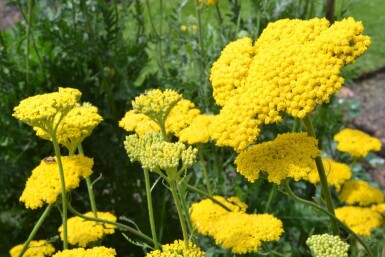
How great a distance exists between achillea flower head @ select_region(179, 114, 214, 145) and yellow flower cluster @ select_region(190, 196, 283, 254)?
0.22 metres

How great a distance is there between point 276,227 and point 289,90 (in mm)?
557

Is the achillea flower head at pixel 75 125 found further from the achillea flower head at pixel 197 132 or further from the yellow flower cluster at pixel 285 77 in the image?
the yellow flower cluster at pixel 285 77

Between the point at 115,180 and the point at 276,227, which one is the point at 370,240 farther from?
the point at 115,180

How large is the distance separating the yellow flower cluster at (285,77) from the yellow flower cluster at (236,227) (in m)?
0.39

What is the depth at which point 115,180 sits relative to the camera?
314 cm

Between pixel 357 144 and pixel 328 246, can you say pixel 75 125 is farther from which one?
pixel 357 144

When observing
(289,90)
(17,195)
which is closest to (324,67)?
(289,90)

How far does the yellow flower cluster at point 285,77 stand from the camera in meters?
1.54

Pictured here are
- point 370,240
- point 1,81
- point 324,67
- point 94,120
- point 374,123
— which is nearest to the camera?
point 324,67

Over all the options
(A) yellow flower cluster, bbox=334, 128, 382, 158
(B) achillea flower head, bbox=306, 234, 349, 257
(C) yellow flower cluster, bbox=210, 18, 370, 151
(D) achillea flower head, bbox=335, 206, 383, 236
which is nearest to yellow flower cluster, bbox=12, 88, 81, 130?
(C) yellow flower cluster, bbox=210, 18, 370, 151

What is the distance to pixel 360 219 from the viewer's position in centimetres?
257

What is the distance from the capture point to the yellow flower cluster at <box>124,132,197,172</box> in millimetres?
1546

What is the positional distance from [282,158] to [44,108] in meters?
0.61

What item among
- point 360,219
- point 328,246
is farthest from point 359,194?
point 328,246
